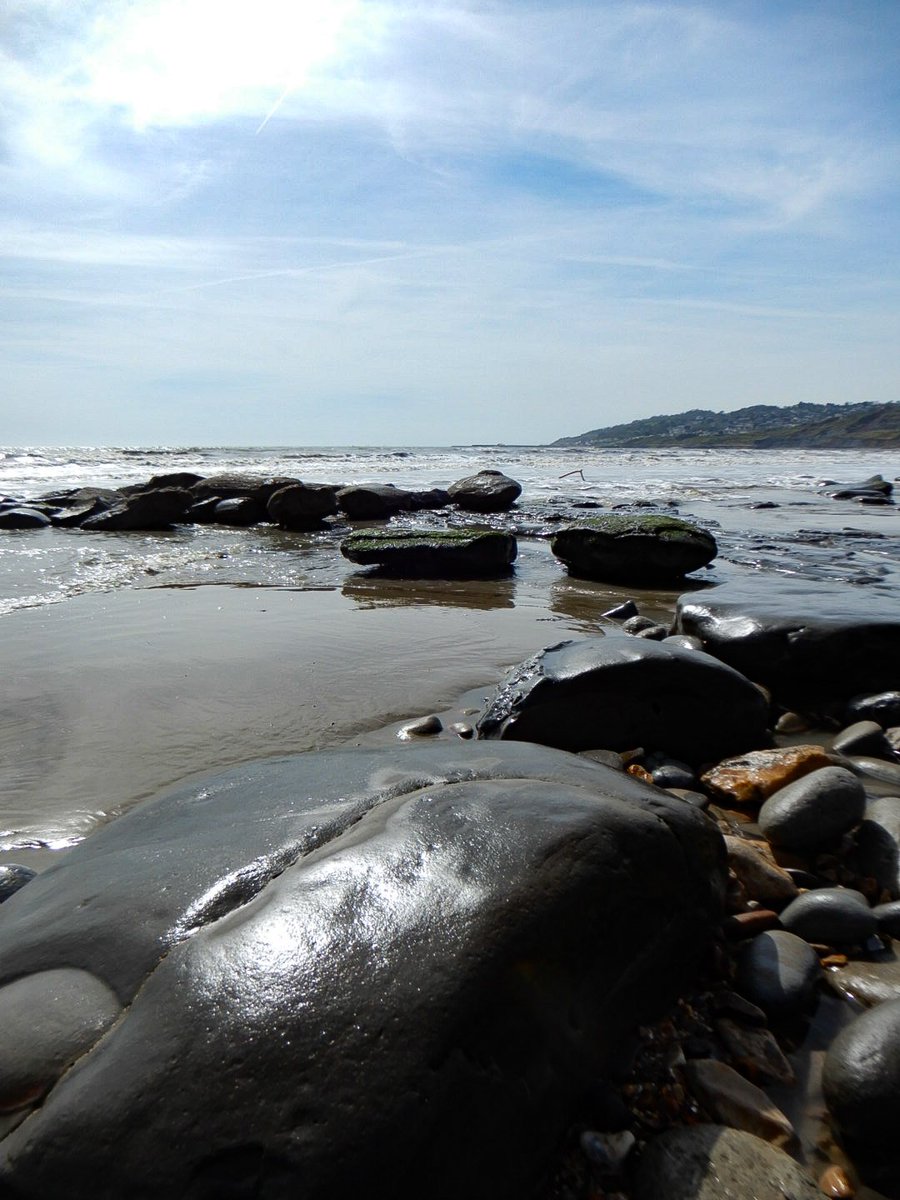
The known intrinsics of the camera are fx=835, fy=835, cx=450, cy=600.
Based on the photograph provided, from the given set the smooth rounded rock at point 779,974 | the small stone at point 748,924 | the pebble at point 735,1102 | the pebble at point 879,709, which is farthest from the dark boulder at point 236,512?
the pebble at point 735,1102

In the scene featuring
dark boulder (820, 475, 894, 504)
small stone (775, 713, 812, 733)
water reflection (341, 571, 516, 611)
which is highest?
small stone (775, 713, 812, 733)

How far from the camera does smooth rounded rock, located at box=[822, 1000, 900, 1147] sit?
5.21ft

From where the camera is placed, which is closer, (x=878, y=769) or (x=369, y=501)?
(x=878, y=769)

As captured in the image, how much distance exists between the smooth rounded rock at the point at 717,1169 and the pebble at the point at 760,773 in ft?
5.49

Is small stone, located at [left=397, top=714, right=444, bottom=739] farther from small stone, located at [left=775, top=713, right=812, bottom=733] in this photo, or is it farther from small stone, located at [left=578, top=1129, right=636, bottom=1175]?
small stone, located at [left=578, top=1129, right=636, bottom=1175]

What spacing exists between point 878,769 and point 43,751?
3.44m

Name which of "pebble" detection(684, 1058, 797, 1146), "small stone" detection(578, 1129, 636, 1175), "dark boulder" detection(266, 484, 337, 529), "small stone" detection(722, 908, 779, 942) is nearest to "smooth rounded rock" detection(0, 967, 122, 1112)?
"small stone" detection(578, 1129, 636, 1175)

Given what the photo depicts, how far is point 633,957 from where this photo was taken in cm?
179

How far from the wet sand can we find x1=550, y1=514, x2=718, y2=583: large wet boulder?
2.24ft

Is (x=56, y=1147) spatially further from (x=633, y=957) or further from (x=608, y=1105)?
(x=633, y=957)

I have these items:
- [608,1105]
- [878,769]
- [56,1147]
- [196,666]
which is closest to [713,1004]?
[608,1105]

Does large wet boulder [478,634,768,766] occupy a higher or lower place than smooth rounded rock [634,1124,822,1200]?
higher

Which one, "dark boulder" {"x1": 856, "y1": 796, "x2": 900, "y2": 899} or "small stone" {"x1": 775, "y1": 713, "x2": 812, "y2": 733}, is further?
"small stone" {"x1": 775, "y1": 713, "x2": 812, "y2": 733}

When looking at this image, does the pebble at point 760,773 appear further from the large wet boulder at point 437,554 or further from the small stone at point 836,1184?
the large wet boulder at point 437,554
